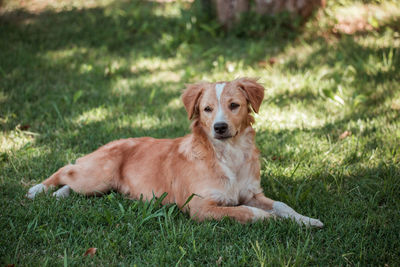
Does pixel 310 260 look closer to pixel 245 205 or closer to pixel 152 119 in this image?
pixel 245 205

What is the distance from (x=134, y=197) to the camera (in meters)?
4.07

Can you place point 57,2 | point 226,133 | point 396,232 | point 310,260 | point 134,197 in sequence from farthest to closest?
point 57,2 < point 134,197 < point 226,133 < point 396,232 < point 310,260

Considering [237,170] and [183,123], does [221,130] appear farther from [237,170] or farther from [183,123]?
[183,123]

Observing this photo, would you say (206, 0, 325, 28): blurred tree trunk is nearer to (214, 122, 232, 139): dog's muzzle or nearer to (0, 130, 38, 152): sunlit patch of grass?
(0, 130, 38, 152): sunlit patch of grass

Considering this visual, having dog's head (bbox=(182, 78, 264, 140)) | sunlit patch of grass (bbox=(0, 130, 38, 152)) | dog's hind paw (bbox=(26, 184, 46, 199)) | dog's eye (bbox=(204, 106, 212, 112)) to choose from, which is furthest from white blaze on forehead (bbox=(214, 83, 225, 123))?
sunlit patch of grass (bbox=(0, 130, 38, 152))

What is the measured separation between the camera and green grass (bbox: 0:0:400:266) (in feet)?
10.2

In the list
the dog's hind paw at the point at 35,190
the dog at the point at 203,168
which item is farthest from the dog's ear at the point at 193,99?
the dog's hind paw at the point at 35,190

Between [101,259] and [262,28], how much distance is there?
23.1 feet

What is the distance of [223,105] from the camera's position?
3.73 meters

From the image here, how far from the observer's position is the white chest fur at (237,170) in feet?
12.1

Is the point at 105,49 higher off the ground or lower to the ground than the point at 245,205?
higher

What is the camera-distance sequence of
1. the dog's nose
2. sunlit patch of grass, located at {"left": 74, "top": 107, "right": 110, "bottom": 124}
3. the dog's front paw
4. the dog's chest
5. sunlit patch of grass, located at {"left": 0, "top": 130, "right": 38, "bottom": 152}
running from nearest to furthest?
1. the dog's front paw
2. the dog's nose
3. the dog's chest
4. sunlit patch of grass, located at {"left": 0, "top": 130, "right": 38, "bottom": 152}
5. sunlit patch of grass, located at {"left": 74, "top": 107, "right": 110, "bottom": 124}

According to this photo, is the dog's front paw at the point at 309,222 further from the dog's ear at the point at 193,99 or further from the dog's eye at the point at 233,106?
the dog's ear at the point at 193,99

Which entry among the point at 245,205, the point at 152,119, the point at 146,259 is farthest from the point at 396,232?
the point at 152,119
